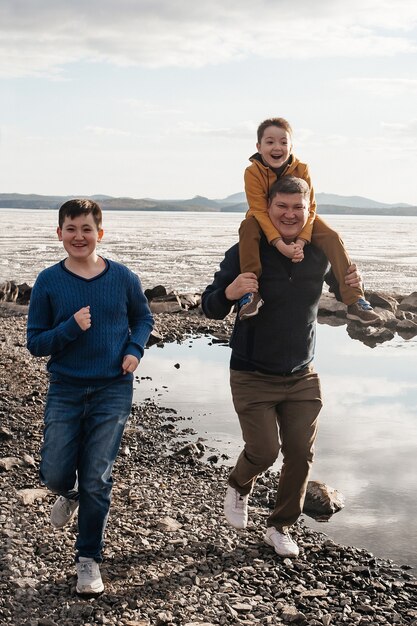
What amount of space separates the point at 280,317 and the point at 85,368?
1.31m

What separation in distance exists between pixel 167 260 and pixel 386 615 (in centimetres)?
3322

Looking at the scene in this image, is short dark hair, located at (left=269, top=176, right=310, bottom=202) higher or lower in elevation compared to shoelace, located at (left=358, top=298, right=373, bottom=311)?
higher

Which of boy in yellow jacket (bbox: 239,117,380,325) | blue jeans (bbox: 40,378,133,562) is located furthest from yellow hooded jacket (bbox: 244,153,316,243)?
blue jeans (bbox: 40,378,133,562)

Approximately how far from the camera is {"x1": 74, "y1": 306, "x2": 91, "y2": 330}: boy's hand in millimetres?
4371

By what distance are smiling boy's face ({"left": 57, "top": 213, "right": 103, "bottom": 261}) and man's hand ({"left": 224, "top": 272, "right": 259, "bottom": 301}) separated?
0.96 meters

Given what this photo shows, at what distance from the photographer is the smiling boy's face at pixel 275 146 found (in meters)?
5.50

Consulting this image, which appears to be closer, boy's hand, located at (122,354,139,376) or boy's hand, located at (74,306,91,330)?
boy's hand, located at (74,306,91,330)

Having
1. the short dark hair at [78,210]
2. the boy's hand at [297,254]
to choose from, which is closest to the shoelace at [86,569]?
the short dark hair at [78,210]

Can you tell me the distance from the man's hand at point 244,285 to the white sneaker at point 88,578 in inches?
72.0

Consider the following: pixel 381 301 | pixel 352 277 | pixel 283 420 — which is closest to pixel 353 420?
pixel 283 420

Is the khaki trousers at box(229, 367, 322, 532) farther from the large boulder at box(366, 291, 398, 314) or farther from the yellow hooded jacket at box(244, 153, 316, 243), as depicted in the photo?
the large boulder at box(366, 291, 398, 314)

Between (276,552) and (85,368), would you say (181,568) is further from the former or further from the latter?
(85,368)

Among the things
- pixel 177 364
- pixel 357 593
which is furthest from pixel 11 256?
pixel 357 593

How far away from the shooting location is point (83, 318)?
14.4 feet
